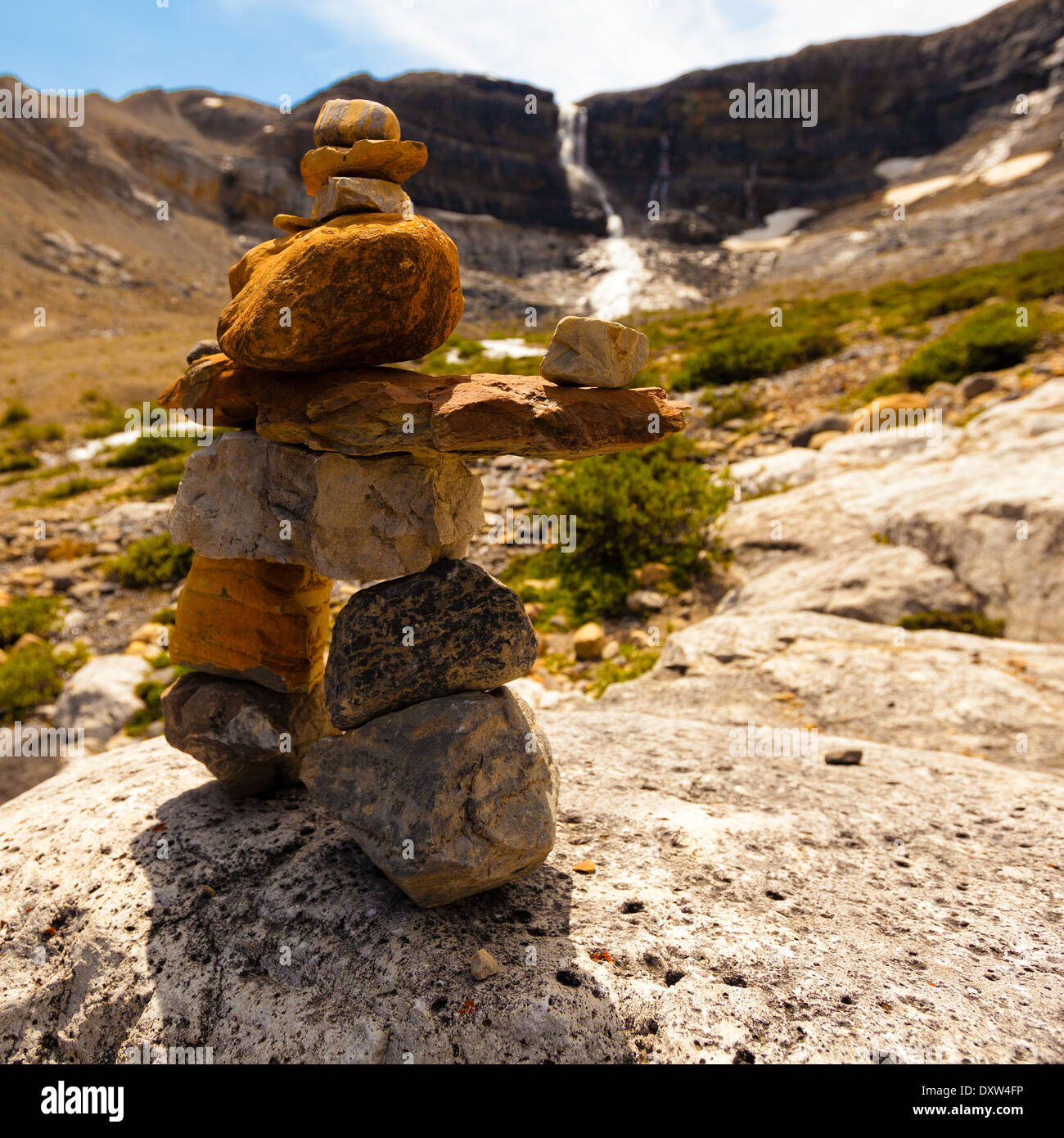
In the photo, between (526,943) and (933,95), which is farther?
(933,95)

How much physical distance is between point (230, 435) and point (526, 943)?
333 centimetres

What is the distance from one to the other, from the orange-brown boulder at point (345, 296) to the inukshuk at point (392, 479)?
0.01m

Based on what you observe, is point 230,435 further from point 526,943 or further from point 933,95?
point 933,95

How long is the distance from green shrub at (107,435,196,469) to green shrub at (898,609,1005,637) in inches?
699

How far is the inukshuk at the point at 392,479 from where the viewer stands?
3.55 meters

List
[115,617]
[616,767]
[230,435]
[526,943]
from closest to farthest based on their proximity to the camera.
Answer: [526,943] → [230,435] → [616,767] → [115,617]

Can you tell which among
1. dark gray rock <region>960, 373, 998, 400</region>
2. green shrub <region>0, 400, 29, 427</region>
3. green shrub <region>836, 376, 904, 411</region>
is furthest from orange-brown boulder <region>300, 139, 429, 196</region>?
green shrub <region>0, 400, 29, 427</region>

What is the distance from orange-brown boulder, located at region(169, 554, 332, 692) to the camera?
459 cm

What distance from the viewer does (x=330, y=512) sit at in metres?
3.86

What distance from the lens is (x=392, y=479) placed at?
153 inches

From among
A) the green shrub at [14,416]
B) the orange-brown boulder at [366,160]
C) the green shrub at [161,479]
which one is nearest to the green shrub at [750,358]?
the green shrub at [161,479]

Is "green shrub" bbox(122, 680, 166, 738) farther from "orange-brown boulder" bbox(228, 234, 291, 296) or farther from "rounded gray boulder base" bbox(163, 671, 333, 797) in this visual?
"orange-brown boulder" bbox(228, 234, 291, 296)

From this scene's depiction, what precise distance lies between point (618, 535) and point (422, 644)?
7.56 metres
